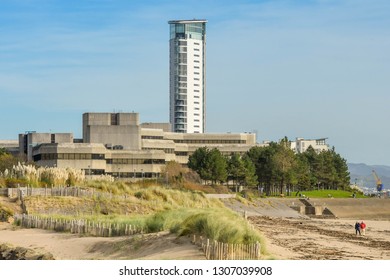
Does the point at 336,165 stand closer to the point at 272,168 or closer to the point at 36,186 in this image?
the point at 272,168

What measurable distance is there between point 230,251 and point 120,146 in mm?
109673

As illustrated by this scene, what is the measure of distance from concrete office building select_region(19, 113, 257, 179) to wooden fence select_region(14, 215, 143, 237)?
74.9 meters

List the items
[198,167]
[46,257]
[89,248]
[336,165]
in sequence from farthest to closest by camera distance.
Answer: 1. [336,165]
2. [198,167]
3. [89,248]
4. [46,257]

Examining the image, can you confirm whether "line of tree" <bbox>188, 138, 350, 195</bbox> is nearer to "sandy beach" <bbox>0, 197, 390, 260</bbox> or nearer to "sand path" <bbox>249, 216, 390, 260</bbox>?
"sand path" <bbox>249, 216, 390, 260</bbox>

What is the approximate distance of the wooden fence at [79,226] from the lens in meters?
42.9

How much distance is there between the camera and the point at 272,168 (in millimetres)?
129250

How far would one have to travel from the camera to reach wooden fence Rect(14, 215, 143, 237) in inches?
1688

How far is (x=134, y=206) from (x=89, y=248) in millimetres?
24783

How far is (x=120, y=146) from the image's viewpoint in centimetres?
13950

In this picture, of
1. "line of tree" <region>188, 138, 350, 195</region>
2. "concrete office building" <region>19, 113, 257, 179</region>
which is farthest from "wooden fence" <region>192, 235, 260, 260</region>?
"concrete office building" <region>19, 113, 257, 179</region>

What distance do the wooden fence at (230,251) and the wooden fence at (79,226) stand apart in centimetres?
1124

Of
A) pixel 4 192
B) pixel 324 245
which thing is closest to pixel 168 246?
pixel 324 245

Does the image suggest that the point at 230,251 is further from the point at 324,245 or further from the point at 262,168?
the point at 262,168
